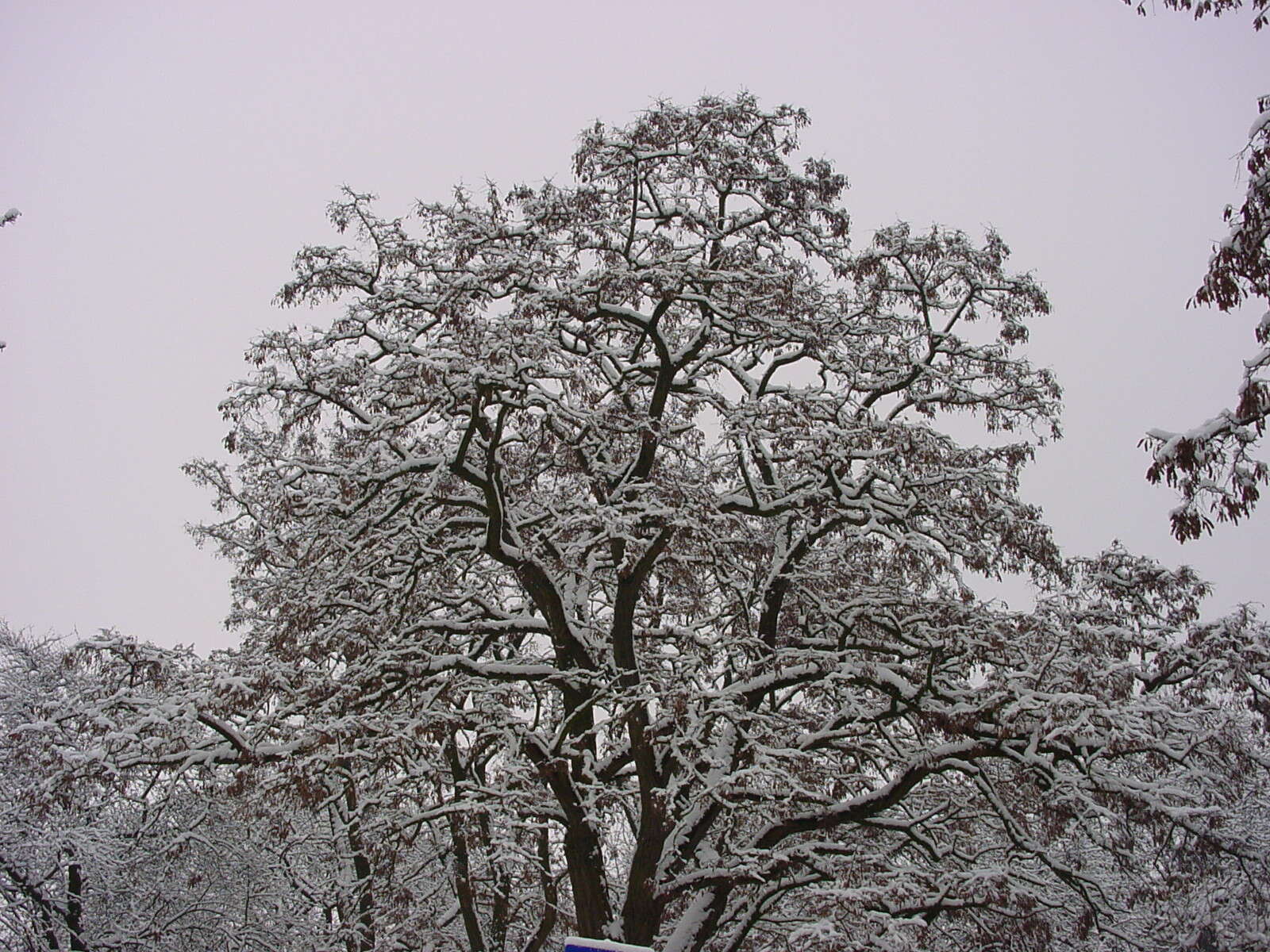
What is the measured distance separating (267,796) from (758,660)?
15.1ft

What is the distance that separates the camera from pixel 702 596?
42.7ft

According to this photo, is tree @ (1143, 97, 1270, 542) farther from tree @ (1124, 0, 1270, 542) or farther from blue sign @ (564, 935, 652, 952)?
blue sign @ (564, 935, 652, 952)

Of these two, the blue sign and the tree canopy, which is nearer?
the blue sign

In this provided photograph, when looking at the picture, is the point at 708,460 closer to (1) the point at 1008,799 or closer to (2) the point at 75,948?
(1) the point at 1008,799

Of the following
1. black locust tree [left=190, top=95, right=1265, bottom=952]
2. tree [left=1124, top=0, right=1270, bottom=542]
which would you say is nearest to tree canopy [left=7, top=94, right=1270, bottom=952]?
black locust tree [left=190, top=95, right=1265, bottom=952]

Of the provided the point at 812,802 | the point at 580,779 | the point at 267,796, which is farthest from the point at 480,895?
the point at 812,802

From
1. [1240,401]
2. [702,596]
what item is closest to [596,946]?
[1240,401]

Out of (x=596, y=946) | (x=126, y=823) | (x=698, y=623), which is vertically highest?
(x=698, y=623)

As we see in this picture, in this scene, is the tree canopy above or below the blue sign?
above

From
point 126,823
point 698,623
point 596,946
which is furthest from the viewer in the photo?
point 126,823

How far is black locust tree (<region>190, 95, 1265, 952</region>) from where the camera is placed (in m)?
9.30

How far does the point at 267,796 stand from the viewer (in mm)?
9656

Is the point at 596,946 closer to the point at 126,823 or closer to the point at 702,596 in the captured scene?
the point at 702,596

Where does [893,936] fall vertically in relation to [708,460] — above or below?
below
